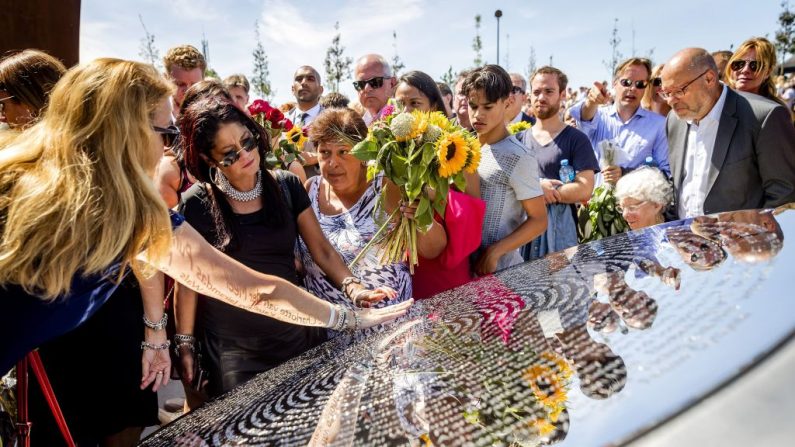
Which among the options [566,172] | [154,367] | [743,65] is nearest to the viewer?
[154,367]

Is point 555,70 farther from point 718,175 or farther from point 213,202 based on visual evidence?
point 213,202

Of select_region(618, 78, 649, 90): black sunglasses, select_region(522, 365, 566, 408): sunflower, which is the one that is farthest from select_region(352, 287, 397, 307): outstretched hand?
select_region(618, 78, 649, 90): black sunglasses

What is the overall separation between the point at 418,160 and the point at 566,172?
1821mm

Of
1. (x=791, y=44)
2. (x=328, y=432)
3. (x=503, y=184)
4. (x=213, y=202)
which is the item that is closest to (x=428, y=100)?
(x=503, y=184)

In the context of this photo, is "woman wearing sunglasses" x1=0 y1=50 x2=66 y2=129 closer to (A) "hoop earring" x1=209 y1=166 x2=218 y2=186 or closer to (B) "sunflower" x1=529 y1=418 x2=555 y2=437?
(A) "hoop earring" x1=209 y1=166 x2=218 y2=186

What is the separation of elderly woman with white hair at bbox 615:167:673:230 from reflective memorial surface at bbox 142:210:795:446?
5.50 feet

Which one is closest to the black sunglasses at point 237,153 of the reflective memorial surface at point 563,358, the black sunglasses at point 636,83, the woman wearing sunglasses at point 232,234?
the woman wearing sunglasses at point 232,234

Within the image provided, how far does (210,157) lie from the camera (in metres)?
2.17

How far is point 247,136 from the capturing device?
2.18 m

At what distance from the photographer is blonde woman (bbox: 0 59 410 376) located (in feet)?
3.51

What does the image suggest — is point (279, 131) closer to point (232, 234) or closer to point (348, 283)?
point (232, 234)

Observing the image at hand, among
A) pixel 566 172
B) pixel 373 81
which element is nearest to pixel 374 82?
pixel 373 81

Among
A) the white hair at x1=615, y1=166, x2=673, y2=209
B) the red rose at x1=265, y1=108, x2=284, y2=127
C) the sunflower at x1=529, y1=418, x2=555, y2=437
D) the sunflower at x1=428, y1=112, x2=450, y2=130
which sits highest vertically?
the red rose at x1=265, y1=108, x2=284, y2=127

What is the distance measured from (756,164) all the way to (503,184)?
1495 millimetres
